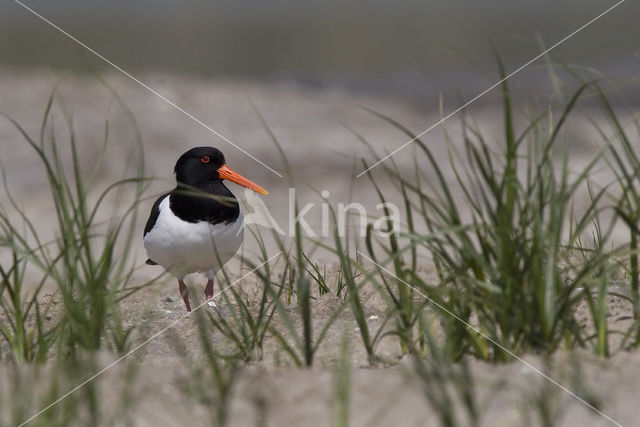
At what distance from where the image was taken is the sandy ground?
1912 mm

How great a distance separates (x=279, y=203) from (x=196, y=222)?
4.47m

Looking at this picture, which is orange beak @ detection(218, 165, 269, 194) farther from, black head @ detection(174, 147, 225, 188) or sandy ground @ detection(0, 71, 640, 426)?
sandy ground @ detection(0, 71, 640, 426)

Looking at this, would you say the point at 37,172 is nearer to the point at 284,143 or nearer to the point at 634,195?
the point at 284,143

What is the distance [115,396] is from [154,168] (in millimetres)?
8183

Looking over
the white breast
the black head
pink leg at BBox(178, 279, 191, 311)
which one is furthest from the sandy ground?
the black head

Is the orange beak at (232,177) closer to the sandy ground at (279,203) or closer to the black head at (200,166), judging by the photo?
the black head at (200,166)

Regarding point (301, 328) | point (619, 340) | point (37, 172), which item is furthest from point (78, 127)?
point (619, 340)

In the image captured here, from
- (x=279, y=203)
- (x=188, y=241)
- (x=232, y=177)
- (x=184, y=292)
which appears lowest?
(x=184, y=292)

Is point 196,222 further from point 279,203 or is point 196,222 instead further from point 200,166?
point 279,203

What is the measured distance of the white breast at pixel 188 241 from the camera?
4094 millimetres

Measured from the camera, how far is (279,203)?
859 cm

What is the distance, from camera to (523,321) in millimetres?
2188

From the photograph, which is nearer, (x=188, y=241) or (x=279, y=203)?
(x=188, y=241)

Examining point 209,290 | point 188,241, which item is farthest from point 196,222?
point 209,290
